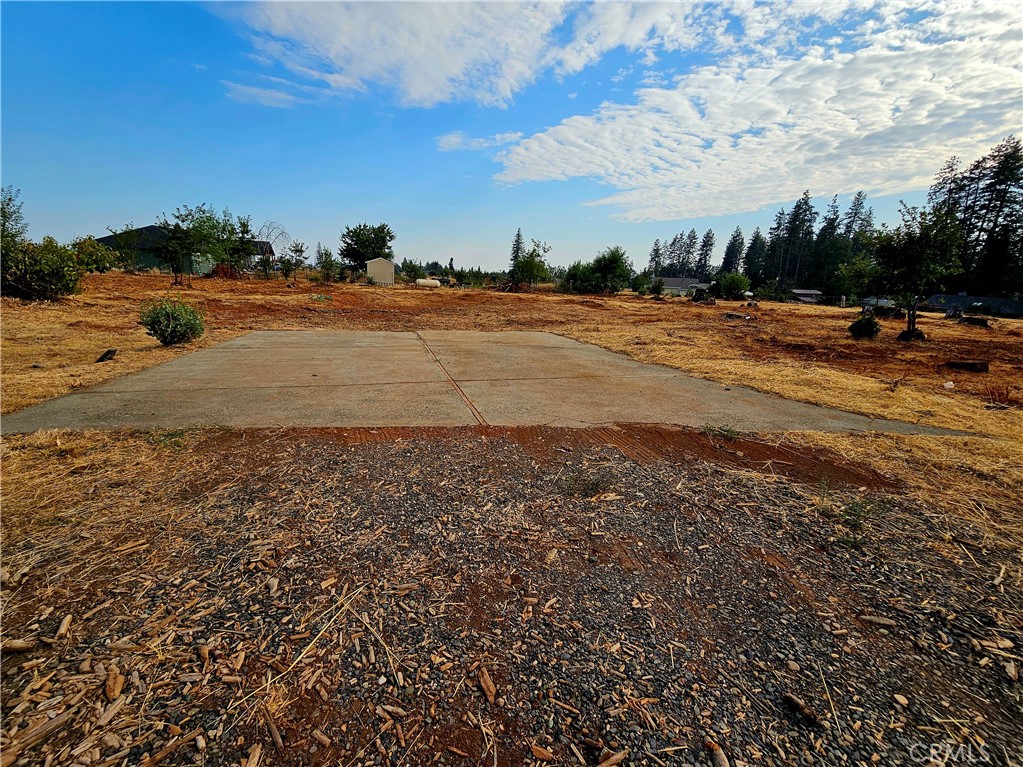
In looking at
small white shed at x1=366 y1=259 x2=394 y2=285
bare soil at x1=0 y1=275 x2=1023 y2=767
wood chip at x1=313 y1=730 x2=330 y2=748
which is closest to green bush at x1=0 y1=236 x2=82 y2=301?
bare soil at x1=0 y1=275 x2=1023 y2=767

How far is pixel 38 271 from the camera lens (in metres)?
13.3

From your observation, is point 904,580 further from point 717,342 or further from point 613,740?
point 717,342

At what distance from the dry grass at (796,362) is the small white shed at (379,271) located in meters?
22.5

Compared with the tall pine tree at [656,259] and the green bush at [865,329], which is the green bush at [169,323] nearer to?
the green bush at [865,329]

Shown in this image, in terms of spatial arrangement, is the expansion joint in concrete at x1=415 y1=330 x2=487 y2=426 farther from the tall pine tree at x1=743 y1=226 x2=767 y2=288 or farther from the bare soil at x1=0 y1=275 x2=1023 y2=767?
the tall pine tree at x1=743 y1=226 x2=767 y2=288

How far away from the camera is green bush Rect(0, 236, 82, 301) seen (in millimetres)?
12945

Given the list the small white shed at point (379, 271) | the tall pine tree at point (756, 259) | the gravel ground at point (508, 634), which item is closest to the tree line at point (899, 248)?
the tall pine tree at point (756, 259)

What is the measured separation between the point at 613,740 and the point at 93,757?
5.25 ft

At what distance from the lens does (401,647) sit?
5.56ft

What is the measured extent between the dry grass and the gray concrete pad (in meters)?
0.52

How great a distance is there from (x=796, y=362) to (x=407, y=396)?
8.20 m

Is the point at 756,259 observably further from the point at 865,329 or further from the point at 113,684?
the point at 113,684

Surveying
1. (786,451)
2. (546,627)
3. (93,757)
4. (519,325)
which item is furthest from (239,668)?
(519,325)

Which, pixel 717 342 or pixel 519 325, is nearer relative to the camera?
pixel 717 342
